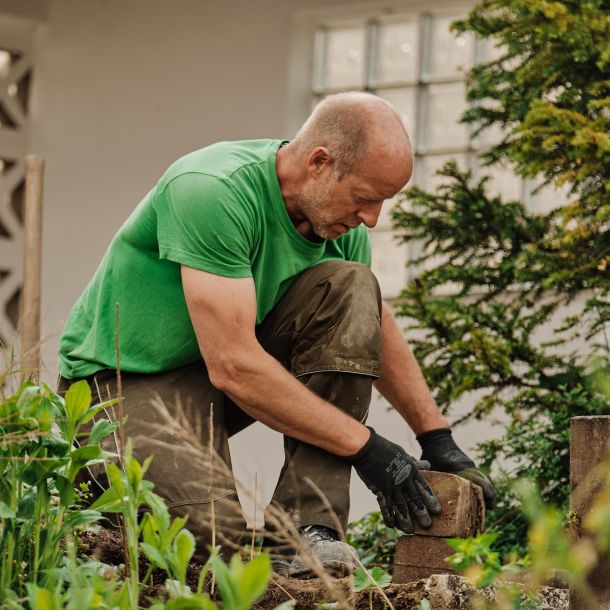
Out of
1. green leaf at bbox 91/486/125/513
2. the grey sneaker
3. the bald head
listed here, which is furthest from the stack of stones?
green leaf at bbox 91/486/125/513

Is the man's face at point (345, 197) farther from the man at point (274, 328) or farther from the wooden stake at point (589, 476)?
the wooden stake at point (589, 476)

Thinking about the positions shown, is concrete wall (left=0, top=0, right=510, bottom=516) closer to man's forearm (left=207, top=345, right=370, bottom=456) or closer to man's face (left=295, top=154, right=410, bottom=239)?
man's face (left=295, top=154, right=410, bottom=239)

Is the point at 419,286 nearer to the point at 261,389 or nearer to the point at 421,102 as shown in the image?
the point at 261,389

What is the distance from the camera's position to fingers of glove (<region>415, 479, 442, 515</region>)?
2.31m

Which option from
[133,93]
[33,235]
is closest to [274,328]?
[33,235]

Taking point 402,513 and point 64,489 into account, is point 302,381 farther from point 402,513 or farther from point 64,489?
point 64,489

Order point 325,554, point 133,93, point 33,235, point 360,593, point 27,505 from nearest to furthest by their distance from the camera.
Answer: point 27,505
point 360,593
point 325,554
point 33,235
point 133,93

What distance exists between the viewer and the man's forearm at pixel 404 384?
2674 millimetres

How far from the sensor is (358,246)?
2863 millimetres

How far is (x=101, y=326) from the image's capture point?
2.59 m

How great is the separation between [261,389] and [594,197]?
4.89 ft

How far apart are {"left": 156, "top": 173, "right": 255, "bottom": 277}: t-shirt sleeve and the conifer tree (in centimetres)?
111

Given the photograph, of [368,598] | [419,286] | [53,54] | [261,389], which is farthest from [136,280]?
[53,54]

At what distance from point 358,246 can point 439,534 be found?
2.70 ft
